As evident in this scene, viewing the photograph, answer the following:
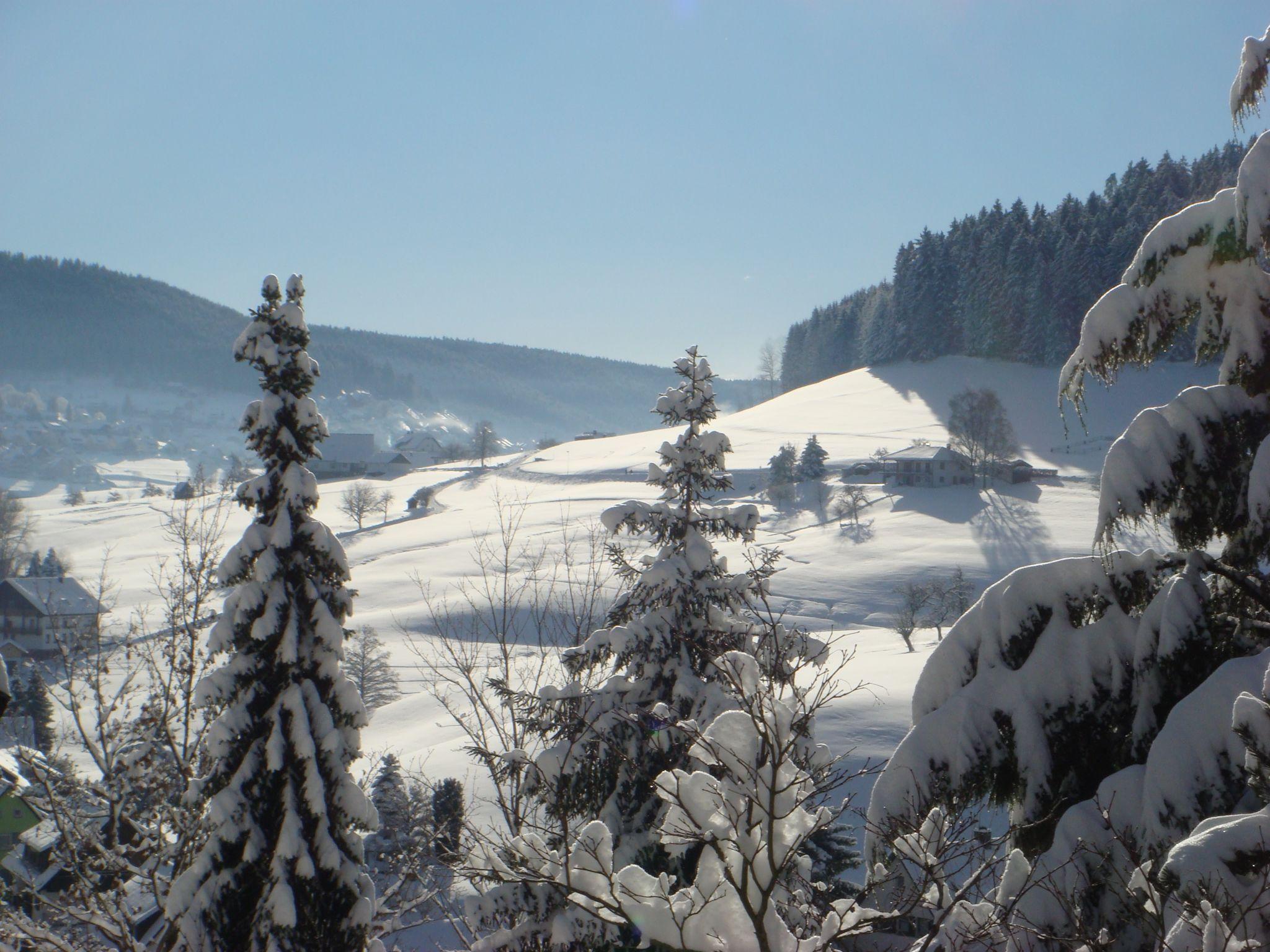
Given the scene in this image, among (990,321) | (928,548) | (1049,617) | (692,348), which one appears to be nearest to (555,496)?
(928,548)

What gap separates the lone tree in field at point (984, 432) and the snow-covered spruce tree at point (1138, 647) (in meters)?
66.6

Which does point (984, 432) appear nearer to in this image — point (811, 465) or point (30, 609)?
point (811, 465)

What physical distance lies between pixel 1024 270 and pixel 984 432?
101ft

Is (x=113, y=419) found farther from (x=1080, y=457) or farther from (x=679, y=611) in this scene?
(x=679, y=611)

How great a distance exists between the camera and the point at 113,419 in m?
184

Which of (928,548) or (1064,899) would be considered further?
(928,548)

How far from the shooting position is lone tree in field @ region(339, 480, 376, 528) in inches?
3027

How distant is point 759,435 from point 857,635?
176 feet

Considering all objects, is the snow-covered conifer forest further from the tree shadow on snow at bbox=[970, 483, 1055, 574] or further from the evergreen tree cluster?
the tree shadow on snow at bbox=[970, 483, 1055, 574]

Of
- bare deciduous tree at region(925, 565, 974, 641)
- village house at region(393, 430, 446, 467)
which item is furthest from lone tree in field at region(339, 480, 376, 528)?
bare deciduous tree at region(925, 565, 974, 641)

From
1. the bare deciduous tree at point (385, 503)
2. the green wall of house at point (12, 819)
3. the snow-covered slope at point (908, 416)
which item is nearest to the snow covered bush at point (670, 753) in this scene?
the green wall of house at point (12, 819)

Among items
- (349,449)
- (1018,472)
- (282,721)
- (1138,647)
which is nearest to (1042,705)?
(1138,647)

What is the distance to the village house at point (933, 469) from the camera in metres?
66.8

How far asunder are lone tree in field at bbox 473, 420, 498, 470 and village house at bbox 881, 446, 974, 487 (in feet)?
184
